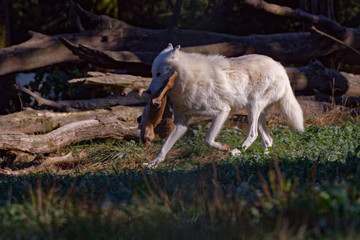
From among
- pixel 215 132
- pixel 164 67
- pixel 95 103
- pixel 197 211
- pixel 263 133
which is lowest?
pixel 95 103

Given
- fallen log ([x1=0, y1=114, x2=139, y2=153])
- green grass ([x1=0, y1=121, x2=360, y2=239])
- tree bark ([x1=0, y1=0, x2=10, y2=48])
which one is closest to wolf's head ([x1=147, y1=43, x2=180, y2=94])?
green grass ([x1=0, y1=121, x2=360, y2=239])

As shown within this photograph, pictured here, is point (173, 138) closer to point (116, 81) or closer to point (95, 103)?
point (116, 81)

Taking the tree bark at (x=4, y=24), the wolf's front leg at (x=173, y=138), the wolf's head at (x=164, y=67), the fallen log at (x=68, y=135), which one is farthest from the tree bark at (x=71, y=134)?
the tree bark at (x=4, y=24)

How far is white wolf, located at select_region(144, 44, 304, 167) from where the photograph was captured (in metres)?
6.03

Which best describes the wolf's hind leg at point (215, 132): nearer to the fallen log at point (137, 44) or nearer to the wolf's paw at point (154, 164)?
the wolf's paw at point (154, 164)

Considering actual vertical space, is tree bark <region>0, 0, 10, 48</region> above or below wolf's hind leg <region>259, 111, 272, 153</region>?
above

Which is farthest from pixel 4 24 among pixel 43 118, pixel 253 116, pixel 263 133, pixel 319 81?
pixel 319 81

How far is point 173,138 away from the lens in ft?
20.6

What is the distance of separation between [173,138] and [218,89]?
1091 millimetres

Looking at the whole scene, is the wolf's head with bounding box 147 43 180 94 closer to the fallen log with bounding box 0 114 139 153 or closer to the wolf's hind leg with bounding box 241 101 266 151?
the wolf's hind leg with bounding box 241 101 266 151

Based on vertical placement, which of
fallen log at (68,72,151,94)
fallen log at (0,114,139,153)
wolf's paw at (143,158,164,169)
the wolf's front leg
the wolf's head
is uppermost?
the wolf's head

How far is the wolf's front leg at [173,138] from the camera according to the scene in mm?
6166

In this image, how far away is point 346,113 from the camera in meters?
9.37

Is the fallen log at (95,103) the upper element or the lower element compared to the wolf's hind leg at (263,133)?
lower
